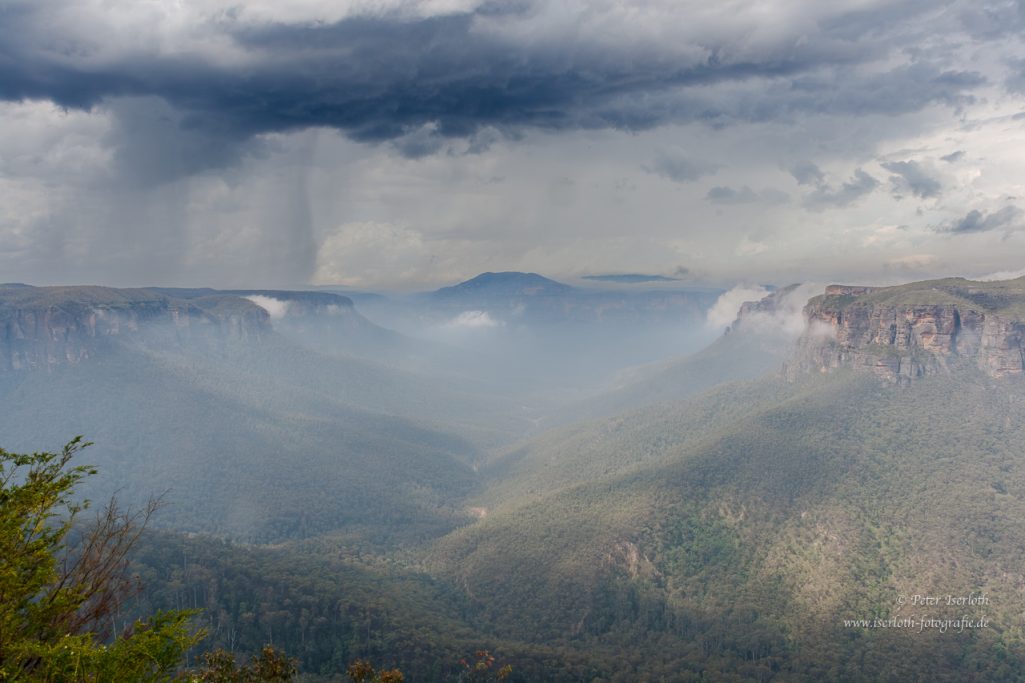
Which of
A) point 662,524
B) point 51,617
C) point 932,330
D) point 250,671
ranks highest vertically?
point 932,330

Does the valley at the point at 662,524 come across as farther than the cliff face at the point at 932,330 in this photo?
No

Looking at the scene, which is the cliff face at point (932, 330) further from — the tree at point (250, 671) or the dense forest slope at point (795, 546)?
the tree at point (250, 671)

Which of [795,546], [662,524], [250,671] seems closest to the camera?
[250,671]

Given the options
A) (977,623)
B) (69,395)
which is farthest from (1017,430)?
(69,395)

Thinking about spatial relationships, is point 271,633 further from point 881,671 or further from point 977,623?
point 977,623

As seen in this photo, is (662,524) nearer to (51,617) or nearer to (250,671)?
(250,671)

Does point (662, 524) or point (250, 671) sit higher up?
point (250, 671)

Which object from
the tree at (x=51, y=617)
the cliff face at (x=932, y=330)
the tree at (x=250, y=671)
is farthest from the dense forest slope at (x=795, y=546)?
the tree at (x=51, y=617)

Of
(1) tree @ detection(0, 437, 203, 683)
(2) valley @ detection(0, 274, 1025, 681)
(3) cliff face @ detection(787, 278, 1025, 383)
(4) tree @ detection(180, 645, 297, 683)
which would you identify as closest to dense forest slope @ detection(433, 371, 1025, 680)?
(2) valley @ detection(0, 274, 1025, 681)

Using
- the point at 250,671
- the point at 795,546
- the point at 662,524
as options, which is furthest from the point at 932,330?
the point at 250,671
